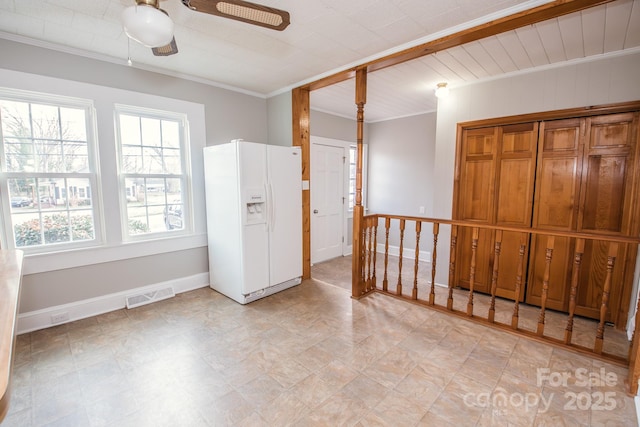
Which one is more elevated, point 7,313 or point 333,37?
point 333,37

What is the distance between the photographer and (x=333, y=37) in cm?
252

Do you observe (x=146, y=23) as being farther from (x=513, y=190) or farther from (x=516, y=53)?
(x=513, y=190)

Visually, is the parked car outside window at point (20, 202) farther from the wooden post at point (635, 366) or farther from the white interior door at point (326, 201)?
the wooden post at point (635, 366)

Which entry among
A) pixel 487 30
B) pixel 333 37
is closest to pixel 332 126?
pixel 333 37

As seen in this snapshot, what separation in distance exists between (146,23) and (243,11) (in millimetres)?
527

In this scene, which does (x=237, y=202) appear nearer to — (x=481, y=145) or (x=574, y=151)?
(x=481, y=145)

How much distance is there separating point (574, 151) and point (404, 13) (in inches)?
90.8

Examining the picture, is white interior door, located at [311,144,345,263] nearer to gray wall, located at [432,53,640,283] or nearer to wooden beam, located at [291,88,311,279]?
wooden beam, located at [291,88,311,279]

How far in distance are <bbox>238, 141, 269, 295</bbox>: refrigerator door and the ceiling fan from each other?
1.43m

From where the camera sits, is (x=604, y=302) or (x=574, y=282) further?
(x=574, y=282)

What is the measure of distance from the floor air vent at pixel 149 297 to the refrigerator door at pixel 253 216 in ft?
3.13

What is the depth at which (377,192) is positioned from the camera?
5723 millimetres

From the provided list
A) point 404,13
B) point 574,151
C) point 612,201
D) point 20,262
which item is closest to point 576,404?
point 612,201

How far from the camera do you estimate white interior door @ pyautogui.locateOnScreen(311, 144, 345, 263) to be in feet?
15.8
